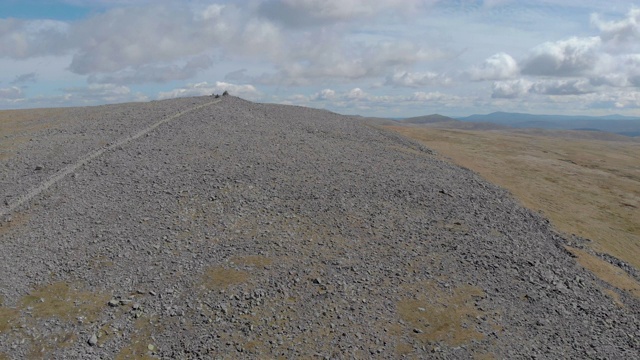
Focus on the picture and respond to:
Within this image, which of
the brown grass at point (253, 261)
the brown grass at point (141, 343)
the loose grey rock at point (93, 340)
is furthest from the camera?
the brown grass at point (253, 261)

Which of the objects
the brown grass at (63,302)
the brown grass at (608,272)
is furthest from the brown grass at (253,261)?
the brown grass at (608,272)

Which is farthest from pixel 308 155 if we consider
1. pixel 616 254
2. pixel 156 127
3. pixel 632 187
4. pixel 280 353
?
pixel 632 187

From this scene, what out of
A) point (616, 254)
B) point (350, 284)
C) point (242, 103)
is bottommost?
point (616, 254)

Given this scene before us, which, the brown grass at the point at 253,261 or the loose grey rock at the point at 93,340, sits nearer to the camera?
the loose grey rock at the point at 93,340

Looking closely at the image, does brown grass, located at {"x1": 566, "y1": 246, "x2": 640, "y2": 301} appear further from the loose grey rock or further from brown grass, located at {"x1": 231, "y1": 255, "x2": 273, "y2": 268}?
the loose grey rock

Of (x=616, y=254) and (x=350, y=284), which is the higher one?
(x=350, y=284)

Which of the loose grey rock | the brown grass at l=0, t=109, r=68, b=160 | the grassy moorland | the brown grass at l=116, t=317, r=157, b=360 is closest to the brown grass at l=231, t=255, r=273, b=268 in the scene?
the brown grass at l=116, t=317, r=157, b=360

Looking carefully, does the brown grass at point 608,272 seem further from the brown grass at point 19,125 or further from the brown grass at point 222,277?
the brown grass at point 19,125

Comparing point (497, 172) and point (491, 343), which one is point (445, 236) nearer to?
point (491, 343)
